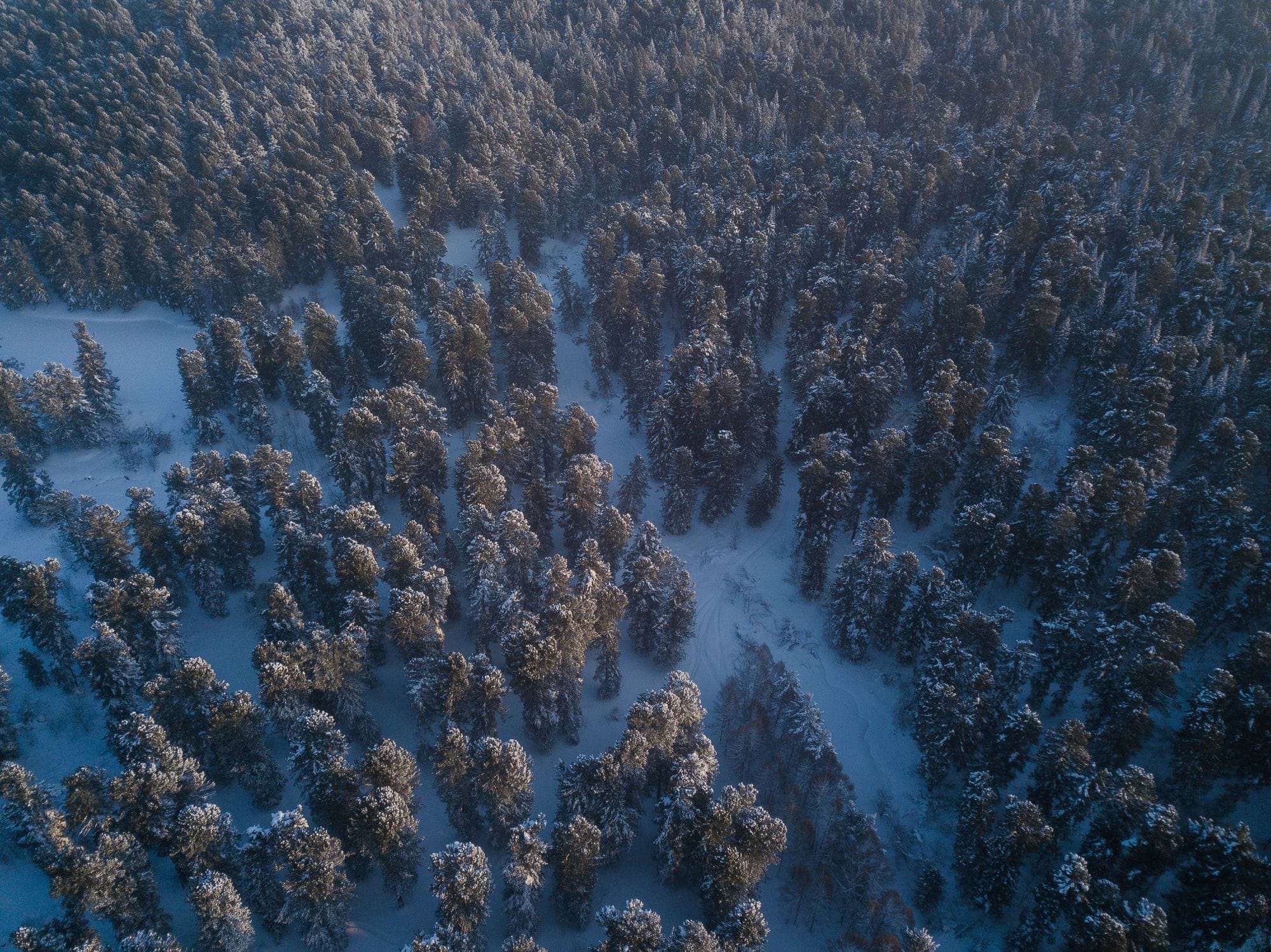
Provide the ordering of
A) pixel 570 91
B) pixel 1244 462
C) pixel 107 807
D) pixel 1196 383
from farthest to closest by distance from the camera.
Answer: pixel 570 91
pixel 1196 383
pixel 1244 462
pixel 107 807

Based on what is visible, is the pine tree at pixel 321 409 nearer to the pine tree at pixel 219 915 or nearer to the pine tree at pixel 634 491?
the pine tree at pixel 634 491

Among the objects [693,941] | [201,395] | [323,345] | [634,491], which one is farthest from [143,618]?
[693,941]

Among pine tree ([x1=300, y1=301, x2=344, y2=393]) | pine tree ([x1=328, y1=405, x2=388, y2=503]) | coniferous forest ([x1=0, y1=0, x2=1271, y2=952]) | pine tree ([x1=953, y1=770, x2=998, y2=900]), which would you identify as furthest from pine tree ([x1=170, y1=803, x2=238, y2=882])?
pine tree ([x1=300, y1=301, x2=344, y2=393])

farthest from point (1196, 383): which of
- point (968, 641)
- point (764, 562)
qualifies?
point (764, 562)

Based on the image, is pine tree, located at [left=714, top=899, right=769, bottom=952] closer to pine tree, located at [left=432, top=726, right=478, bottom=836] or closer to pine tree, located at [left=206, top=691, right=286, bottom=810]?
pine tree, located at [left=432, top=726, right=478, bottom=836]

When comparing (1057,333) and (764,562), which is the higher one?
(1057,333)

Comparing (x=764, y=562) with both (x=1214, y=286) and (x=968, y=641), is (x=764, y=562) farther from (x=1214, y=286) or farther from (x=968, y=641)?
(x=1214, y=286)
